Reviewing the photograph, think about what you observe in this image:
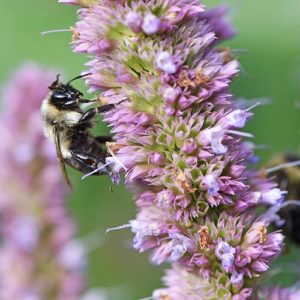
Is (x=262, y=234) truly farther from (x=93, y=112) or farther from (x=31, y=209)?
(x=31, y=209)

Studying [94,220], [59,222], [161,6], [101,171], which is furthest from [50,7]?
[161,6]

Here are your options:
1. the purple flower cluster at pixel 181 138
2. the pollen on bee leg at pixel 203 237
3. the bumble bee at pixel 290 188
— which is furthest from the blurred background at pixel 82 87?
the pollen on bee leg at pixel 203 237

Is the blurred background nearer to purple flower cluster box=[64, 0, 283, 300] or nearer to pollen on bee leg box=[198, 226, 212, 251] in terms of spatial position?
purple flower cluster box=[64, 0, 283, 300]

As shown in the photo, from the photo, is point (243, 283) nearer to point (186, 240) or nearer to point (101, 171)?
point (186, 240)

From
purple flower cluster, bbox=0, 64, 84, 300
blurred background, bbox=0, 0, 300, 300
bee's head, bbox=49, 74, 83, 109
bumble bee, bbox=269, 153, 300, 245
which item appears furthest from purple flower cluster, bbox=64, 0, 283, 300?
blurred background, bbox=0, 0, 300, 300

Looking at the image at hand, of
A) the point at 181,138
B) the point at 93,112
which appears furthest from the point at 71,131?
the point at 181,138

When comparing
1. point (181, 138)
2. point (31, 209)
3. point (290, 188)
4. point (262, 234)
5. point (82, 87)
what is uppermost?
point (82, 87)
